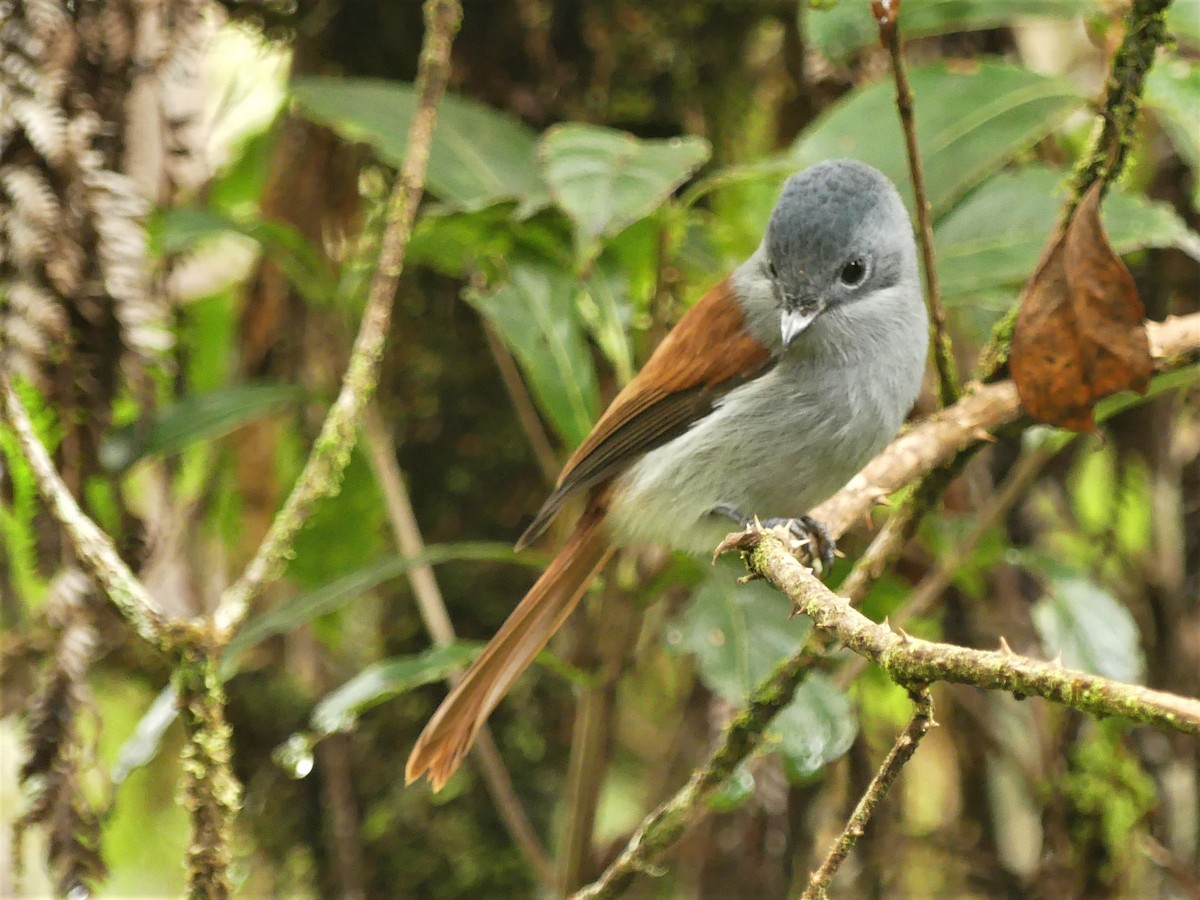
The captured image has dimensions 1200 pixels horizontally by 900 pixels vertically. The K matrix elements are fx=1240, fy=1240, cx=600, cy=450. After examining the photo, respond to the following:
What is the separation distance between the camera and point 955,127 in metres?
2.47

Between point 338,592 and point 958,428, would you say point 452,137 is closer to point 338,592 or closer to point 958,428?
point 338,592

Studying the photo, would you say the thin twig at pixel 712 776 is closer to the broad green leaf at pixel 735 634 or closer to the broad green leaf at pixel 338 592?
the broad green leaf at pixel 735 634

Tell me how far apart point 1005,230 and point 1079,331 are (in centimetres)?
79

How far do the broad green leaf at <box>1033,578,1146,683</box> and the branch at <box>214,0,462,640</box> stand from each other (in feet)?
4.78

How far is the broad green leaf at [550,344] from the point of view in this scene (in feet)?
8.01

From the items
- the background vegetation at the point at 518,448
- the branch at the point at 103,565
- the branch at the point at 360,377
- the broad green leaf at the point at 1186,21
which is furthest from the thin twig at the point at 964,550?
the branch at the point at 103,565

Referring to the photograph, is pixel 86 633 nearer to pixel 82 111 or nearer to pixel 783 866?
pixel 82 111

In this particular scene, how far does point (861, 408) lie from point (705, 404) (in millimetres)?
325

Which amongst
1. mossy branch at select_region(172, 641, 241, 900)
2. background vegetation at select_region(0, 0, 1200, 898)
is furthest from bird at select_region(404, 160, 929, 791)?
mossy branch at select_region(172, 641, 241, 900)

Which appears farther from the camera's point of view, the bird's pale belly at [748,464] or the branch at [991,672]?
the bird's pale belly at [748,464]

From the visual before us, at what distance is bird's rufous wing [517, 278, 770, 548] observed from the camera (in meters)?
2.37

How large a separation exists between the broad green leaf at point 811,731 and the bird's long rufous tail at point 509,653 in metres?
→ 0.46

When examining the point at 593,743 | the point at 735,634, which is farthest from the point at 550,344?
the point at 593,743

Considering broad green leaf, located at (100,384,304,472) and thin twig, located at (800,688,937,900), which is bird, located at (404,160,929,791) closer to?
broad green leaf, located at (100,384,304,472)
